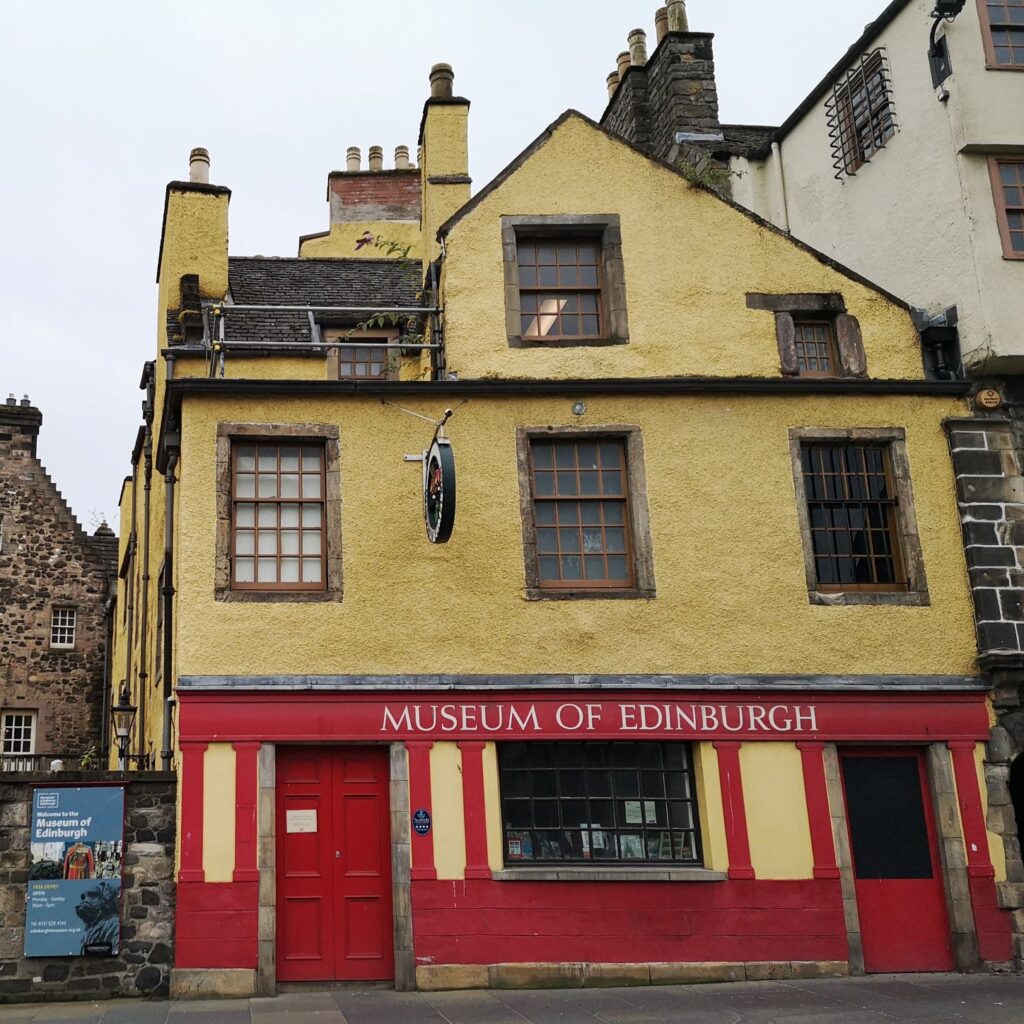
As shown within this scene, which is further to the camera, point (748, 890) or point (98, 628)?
point (98, 628)

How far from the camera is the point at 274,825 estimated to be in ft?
42.8

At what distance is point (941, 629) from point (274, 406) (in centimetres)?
788

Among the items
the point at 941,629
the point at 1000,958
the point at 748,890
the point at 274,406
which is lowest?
the point at 1000,958

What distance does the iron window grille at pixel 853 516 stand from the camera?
14734 mm

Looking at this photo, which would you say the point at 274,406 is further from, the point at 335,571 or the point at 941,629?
the point at 941,629

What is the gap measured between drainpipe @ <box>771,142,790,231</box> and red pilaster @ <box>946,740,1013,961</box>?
8885 mm

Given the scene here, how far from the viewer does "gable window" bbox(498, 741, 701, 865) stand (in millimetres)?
13547

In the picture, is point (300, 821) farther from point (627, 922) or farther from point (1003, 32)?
point (1003, 32)

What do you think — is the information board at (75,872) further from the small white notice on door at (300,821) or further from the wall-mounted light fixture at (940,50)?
the wall-mounted light fixture at (940,50)

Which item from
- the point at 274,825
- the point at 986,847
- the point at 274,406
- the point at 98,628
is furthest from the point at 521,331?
the point at 98,628

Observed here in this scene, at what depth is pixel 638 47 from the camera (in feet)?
70.5

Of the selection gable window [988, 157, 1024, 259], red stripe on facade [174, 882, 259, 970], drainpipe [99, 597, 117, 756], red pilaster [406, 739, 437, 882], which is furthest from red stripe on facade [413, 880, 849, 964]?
drainpipe [99, 597, 117, 756]

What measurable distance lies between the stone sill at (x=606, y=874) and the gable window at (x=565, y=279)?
19.7ft

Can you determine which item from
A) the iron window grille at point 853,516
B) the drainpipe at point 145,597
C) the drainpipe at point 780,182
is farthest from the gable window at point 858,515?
the drainpipe at point 145,597
